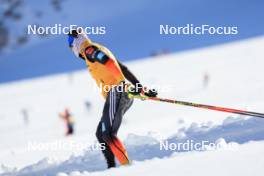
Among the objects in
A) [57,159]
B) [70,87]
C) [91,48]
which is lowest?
[57,159]

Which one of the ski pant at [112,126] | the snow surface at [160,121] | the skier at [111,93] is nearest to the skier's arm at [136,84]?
the skier at [111,93]

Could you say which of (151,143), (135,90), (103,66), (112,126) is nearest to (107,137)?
(112,126)

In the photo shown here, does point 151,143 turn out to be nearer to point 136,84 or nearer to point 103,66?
point 136,84

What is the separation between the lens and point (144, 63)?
185ft

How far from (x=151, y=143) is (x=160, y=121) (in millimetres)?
4831

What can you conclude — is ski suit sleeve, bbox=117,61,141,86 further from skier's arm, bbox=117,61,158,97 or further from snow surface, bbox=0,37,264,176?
snow surface, bbox=0,37,264,176

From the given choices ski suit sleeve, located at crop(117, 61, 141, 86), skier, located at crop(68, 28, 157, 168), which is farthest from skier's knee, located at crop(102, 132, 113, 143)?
ski suit sleeve, located at crop(117, 61, 141, 86)

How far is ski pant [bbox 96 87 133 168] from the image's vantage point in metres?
6.07

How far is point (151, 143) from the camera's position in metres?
7.79

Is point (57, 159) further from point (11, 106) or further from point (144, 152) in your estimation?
point (11, 106)

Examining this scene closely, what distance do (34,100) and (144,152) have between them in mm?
37343

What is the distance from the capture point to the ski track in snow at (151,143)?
7.08 metres

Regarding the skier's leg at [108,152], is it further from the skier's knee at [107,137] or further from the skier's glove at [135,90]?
the skier's glove at [135,90]

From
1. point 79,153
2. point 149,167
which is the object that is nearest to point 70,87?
point 79,153
